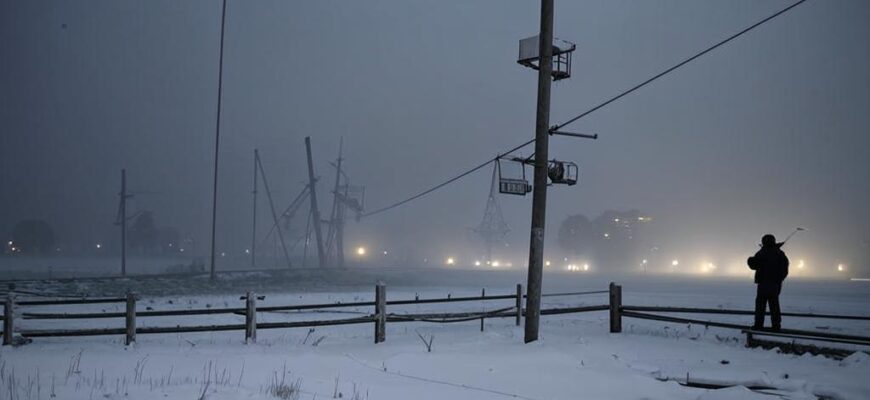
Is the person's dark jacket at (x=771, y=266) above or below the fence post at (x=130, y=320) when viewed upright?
above

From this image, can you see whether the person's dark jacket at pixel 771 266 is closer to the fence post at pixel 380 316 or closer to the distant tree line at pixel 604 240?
the fence post at pixel 380 316

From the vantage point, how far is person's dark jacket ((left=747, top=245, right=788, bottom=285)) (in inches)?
461

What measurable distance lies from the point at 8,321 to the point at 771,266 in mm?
16759

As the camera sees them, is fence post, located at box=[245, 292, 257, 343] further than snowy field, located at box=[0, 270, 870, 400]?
Yes

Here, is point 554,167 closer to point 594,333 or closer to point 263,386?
point 594,333

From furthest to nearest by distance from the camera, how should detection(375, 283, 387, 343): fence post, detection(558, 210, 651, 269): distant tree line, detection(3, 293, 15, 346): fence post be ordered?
detection(558, 210, 651, 269): distant tree line < detection(375, 283, 387, 343): fence post < detection(3, 293, 15, 346): fence post

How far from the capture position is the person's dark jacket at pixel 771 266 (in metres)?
11.7

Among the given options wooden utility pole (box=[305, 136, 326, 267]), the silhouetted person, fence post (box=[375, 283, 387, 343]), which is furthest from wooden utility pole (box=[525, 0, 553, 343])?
wooden utility pole (box=[305, 136, 326, 267])

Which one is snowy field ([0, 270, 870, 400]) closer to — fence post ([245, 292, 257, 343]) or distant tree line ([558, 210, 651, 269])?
fence post ([245, 292, 257, 343])

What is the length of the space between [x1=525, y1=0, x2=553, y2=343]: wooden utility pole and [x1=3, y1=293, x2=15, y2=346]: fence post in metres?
11.2

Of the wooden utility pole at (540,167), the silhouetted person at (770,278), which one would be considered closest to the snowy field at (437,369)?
the wooden utility pole at (540,167)

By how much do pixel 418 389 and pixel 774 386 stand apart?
5.40m

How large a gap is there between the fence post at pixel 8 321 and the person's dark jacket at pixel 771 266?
16.2 m

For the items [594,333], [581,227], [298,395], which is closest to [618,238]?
[581,227]
